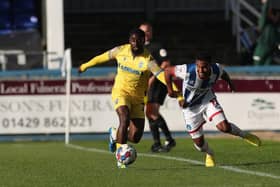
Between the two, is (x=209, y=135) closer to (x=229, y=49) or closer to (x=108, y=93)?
(x=108, y=93)

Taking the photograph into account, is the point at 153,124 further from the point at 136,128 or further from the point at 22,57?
the point at 22,57

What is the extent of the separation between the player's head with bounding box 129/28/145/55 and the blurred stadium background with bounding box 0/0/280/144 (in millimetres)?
8493

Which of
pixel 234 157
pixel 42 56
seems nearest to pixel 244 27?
pixel 42 56

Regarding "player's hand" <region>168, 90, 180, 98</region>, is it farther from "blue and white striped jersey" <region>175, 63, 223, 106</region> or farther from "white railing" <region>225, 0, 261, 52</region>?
"white railing" <region>225, 0, 261, 52</region>

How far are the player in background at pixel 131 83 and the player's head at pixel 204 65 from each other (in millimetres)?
539

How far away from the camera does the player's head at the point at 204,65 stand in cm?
1559

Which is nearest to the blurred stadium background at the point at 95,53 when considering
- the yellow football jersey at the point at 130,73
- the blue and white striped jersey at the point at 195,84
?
the yellow football jersey at the point at 130,73

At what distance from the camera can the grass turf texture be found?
1318cm

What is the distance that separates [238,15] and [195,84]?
15654mm

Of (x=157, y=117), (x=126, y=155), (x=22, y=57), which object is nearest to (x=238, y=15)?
(x=22, y=57)

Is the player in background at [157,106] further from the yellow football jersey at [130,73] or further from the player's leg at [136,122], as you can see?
the yellow football jersey at [130,73]

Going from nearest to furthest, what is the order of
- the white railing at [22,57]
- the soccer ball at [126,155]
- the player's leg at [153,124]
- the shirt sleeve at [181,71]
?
1. the soccer ball at [126,155]
2. the shirt sleeve at [181,71]
3. the player's leg at [153,124]
4. the white railing at [22,57]

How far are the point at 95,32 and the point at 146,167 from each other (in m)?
18.5

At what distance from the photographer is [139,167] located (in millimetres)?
15570
